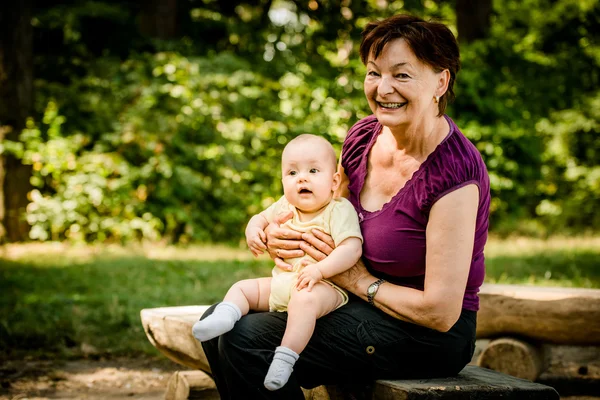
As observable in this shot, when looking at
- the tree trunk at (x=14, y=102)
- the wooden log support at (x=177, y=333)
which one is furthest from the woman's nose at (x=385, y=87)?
the tree trunk at (x=14, y=102)

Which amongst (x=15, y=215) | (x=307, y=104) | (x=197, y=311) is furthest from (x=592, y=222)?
(x=197, y=311)

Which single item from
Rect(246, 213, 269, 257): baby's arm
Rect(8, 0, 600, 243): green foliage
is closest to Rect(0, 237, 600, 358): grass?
Rect(8, 0, 600, 243): green foliage

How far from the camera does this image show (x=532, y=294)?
13.8 feet

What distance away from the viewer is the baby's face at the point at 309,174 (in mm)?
2826

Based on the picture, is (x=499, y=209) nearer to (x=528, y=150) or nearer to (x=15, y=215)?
(x=528, y=150)

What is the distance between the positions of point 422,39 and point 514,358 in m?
2.29

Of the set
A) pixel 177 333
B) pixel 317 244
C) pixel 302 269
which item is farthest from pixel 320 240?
pixel 177 333

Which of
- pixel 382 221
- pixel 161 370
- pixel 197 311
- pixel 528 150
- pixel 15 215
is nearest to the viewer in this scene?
pixel 382 221

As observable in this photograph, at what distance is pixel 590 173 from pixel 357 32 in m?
7.63

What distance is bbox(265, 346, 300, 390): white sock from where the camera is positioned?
249 centimetres

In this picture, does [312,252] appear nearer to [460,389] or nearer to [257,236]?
[257,236]

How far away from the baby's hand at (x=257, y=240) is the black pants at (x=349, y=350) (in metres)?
0.33

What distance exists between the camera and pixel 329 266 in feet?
8.75

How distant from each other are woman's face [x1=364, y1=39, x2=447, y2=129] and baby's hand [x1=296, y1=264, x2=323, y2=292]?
585mm
